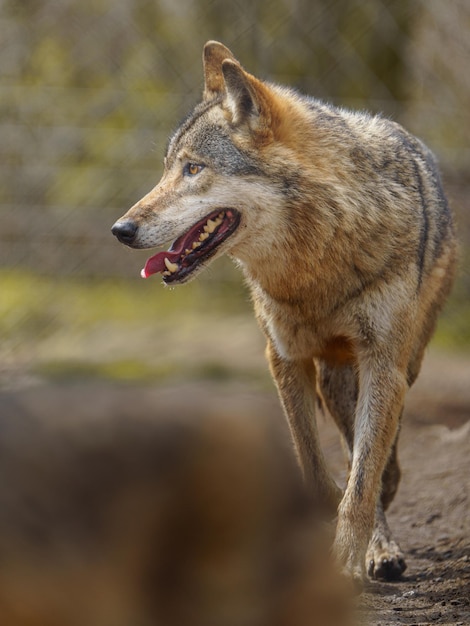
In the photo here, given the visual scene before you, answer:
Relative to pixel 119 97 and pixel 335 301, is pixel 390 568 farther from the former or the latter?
pixel 119 97

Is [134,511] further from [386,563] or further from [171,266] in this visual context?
[386,563]

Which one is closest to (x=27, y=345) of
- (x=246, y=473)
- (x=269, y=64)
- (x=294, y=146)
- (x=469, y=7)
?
(x=269, y=64)

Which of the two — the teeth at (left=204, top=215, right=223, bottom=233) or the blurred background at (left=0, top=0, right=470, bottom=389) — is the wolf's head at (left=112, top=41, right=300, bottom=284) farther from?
the blurred background at (left=0, top=0, right=470, bottom=389)

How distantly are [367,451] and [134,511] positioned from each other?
7.33 ft

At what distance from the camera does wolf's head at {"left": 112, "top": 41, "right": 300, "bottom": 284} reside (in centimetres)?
396

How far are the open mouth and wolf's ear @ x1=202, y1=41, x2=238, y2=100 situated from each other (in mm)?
619

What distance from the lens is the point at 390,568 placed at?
14.1 feet

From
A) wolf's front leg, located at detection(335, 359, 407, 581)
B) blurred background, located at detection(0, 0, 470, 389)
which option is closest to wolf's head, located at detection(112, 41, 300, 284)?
wolf's front leg, located at detection(335, 359, 407, 581)

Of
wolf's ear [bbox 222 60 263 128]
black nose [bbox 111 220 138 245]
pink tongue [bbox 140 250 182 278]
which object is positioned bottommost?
pink tongue [bbox 140 250 182 278]

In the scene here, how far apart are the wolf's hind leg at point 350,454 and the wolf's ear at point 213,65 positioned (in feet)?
4.11

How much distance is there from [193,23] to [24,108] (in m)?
1.76

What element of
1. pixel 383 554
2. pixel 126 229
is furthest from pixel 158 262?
pixel 383 554

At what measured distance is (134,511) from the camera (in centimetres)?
181

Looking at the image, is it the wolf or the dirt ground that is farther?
the wolf
